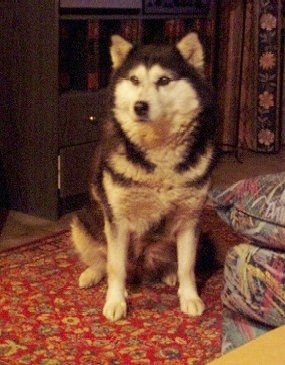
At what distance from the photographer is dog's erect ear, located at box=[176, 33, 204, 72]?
192cm

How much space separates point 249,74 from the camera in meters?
4.03

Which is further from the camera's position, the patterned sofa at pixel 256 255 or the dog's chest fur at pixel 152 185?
the dog's chest fur at pixel 152 185

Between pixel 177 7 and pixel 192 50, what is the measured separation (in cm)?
166

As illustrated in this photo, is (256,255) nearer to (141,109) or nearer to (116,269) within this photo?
(141,109)

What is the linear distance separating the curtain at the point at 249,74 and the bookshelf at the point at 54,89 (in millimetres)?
933

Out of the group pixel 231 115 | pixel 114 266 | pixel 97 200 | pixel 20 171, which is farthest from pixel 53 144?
pixel 231 115

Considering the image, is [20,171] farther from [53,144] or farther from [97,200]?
[97,200]

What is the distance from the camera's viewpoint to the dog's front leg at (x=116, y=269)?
78.2 inches

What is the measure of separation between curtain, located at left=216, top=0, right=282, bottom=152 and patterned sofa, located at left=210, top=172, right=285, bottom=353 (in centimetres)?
267

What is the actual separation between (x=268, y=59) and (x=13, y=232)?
78.0 inches

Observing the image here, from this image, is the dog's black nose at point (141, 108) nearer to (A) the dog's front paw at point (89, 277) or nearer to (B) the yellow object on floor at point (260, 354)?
(A) the dog's front paw at point (89, 277)

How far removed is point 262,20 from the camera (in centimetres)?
387

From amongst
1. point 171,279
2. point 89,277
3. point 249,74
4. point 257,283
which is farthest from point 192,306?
point 249,74

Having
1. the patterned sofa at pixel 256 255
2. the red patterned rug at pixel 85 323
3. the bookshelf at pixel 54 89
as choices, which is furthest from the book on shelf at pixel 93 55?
the patterned sofa at pixel 256 255
